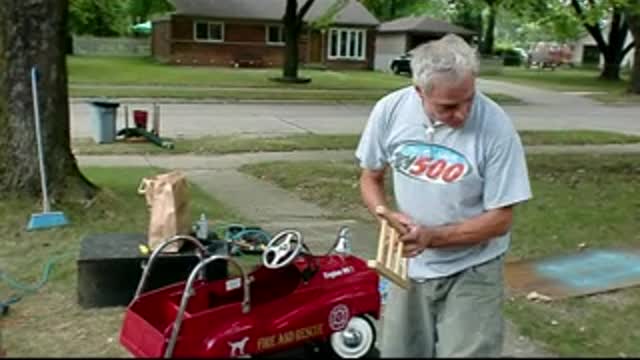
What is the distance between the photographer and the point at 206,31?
4831cm

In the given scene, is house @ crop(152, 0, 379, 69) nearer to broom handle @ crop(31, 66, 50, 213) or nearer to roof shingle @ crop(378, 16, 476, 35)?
roof shingle @ crop(378, 16, 476, 35)

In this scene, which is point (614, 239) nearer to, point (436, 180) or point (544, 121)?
point (436, 180)

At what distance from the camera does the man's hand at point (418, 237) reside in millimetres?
2947

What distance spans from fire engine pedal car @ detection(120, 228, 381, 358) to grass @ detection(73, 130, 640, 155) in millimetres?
9569

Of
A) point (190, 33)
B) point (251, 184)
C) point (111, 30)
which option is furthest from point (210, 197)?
point (111, 30)

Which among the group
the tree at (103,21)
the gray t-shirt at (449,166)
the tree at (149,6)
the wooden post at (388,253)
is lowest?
the wooden post at (388,253)

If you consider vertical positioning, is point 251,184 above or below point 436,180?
below

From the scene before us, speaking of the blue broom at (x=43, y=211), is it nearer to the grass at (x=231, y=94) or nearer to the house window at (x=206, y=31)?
the grass at (x=231, y=94)

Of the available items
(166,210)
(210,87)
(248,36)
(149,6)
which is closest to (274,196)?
(166,210)

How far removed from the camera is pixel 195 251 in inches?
209

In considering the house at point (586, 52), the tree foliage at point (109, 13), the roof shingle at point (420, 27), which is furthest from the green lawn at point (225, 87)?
the house at point (586, 52)

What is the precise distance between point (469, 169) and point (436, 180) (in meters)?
0.13

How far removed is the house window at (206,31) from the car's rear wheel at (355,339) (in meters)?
45.0

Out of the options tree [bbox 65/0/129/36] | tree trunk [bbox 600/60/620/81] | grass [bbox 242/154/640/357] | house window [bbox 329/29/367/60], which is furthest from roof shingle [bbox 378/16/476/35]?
grass [bbox 242/154/640/357]
